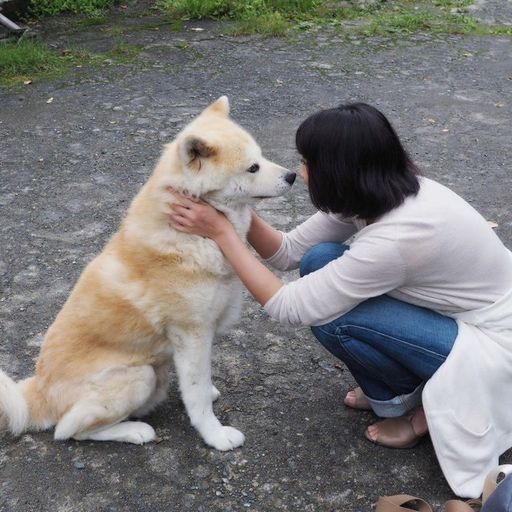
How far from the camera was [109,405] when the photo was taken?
2477mm

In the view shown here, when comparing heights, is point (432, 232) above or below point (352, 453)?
above

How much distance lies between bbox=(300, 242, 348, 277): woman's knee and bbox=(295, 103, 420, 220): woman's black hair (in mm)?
361

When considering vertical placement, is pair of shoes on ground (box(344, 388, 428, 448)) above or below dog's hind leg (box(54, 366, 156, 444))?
below

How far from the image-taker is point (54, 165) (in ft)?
16.6

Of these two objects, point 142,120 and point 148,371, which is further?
point 142,120

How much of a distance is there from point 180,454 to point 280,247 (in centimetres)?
94

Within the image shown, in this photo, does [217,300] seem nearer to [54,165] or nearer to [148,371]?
[148,371]

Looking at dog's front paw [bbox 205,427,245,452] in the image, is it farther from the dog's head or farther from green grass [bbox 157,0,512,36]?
green grass [bbox 157,0,512,36]

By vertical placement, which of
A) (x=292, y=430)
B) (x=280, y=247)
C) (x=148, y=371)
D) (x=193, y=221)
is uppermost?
(x=193, y=221)

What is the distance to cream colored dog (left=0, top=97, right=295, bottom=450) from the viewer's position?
2.41 meters

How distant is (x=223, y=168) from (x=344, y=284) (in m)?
0.59

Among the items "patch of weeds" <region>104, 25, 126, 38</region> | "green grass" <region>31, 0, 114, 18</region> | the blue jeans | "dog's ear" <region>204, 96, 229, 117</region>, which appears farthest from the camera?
"green grass" <region>31, 0, 114, 18</region>

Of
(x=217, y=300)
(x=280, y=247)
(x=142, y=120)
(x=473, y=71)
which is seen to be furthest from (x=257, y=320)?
(x=473, y=71)

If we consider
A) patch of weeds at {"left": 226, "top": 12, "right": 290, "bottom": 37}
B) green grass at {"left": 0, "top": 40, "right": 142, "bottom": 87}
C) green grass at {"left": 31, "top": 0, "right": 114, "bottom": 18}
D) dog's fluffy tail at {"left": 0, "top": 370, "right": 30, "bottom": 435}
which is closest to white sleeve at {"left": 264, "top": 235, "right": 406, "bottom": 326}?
dog's fluffy tail at {"left": 0, "top": 370, "right": 30, "bottom": 435}
